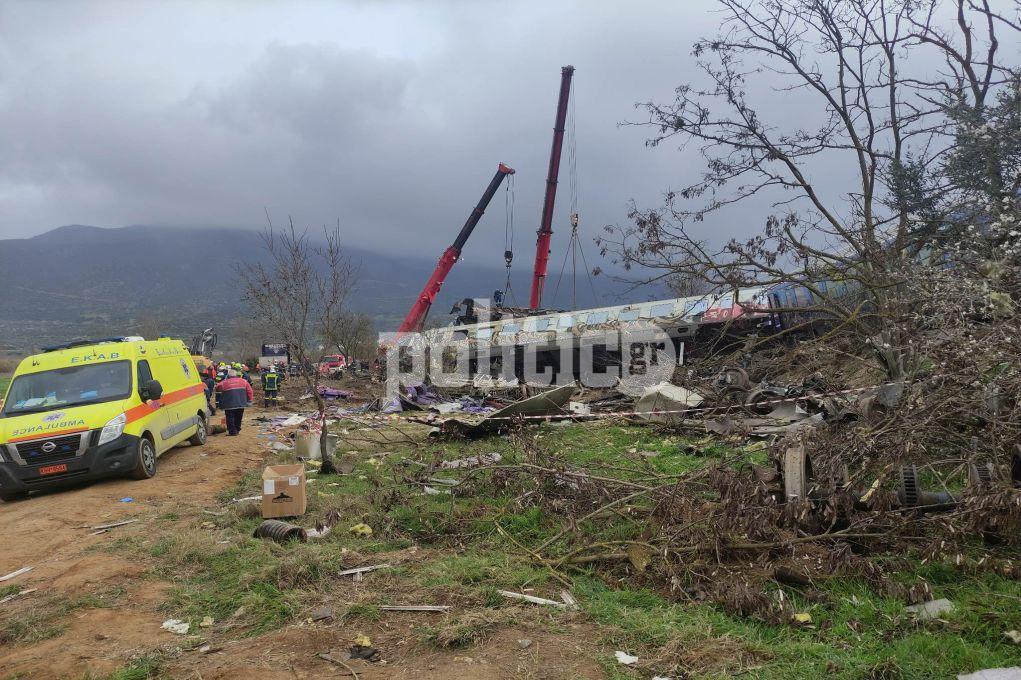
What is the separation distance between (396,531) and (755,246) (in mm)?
5464

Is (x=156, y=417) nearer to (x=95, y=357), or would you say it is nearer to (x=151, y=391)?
(x=151, y=391)

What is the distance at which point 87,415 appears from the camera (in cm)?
800

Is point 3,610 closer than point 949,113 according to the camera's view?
Yes

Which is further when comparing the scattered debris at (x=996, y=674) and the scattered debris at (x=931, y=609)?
the scattered debris at (x=931, y=609)

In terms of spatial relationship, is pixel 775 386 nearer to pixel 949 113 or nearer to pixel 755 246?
pixel 755 246

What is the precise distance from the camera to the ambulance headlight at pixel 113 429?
7.91 meters

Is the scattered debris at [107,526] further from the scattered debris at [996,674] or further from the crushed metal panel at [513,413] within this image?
the scattered debris at [996,674]

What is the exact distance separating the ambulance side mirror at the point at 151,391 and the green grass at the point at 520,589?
281cm

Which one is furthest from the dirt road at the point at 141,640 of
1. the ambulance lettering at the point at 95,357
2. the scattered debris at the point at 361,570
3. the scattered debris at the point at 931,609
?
the ambulance lettering at the point at 95,357

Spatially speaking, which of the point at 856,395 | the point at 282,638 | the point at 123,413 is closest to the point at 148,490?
the point at 123,413

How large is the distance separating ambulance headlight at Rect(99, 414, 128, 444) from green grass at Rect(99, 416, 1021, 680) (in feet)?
7.13

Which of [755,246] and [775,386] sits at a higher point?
[755,246]

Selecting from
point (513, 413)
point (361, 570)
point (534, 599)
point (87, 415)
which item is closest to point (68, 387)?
point (87, 415)

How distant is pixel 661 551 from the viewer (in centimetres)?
437
